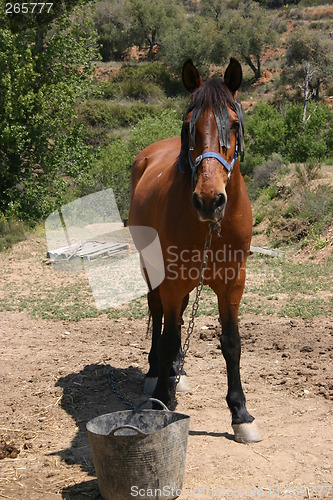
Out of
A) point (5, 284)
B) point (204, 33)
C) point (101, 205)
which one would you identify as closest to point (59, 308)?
point (5, 284)

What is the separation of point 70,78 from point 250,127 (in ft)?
25.6

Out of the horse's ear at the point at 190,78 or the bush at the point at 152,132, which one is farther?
the bush at the point at 152,132

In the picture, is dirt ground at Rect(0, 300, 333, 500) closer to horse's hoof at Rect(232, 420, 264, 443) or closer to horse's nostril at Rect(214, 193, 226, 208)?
horse's hoof at Rect(232, 420, 264, 443)

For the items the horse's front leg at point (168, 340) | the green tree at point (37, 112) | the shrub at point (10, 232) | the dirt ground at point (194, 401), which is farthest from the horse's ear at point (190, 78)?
the green tree at point (37, 112)

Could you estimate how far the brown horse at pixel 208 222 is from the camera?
132 inches

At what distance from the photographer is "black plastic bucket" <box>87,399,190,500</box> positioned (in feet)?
9.65

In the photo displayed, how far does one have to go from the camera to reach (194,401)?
4.71 meters

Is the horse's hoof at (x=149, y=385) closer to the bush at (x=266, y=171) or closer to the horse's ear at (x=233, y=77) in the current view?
the horse's ear at (x=233, y=77)

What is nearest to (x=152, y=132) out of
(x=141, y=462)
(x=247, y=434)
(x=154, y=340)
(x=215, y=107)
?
(x=154, y=340)

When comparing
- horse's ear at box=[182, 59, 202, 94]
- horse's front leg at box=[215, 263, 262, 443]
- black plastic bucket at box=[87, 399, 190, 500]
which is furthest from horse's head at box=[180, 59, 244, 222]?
black plastic bucket at box=[87, 399, 190, 500]

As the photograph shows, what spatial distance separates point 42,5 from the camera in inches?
607

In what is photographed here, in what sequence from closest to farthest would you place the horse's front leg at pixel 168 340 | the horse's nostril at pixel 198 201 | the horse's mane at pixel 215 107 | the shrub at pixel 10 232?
1. the horse's nostril at pixel 198 201
2. the horse's mane at pixel 215 107
3. the horse's front leg at pixel 168 340
4. the shrub at pixel 10 232

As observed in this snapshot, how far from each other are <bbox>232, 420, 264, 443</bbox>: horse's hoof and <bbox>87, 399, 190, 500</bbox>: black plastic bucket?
32.3 inches

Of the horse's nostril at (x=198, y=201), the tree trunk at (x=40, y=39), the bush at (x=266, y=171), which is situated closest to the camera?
the horse's nostril at (x=198, y=201)
